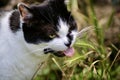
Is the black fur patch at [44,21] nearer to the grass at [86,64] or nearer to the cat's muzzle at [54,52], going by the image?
the cat's muzzle at [54,52]

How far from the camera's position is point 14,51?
7.74 ft

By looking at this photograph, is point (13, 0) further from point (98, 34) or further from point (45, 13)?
point (45, 13)

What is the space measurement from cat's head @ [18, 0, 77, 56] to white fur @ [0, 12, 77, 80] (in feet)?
0.21

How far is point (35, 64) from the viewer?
245cm

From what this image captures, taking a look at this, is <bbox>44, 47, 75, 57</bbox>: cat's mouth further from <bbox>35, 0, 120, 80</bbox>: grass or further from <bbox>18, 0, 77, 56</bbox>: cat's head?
<bbox>35, 0, 120, 80</bbox>: grass

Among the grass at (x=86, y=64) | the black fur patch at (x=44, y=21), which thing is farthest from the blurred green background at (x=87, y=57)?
the black fur patch at (x=44, y=21)

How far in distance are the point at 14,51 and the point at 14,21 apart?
0.16 m

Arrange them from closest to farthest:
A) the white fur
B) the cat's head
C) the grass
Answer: the cat's head
the white fur
the grass

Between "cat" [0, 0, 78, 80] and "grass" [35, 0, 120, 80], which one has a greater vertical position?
"cat" [0, 0, 78, 80]

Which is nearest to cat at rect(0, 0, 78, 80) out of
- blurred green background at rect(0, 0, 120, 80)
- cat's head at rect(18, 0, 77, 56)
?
cat's head at rect(18, 0, 77, 56)

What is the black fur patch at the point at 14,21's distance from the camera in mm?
2317

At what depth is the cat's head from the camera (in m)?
2.13

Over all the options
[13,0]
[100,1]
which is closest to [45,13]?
[13,0]

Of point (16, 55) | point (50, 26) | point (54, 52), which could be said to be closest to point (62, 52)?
point (54, 52)
